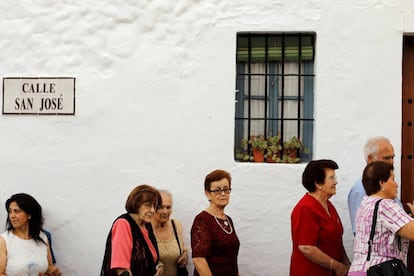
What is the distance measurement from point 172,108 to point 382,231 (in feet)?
8.02

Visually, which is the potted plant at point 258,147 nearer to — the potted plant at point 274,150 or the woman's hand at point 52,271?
the potted plant at point 274,150

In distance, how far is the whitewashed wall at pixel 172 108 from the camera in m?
5.95

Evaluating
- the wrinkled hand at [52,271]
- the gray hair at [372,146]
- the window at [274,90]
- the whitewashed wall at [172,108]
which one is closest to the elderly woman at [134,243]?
the wrinkled hand at [52,271]

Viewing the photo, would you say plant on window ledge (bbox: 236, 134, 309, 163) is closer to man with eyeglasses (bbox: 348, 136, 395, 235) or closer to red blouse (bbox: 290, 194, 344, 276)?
man with eyeglasses (bbox: 348, 136, 395, 235)

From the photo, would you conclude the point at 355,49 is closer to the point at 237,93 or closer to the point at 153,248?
the point at 237,93

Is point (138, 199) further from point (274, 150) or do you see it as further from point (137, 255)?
point (274, 150)

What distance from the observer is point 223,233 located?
196 inches

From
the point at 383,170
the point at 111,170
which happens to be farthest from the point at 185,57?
the point at 383,170

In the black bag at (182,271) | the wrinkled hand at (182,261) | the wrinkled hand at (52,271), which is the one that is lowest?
the wrinkled hand at (52,271)

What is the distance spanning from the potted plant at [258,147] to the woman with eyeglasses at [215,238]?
1.02 meters

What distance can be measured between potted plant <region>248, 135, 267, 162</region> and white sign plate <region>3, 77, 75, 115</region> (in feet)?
5.50

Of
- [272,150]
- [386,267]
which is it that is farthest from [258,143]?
[386,267]

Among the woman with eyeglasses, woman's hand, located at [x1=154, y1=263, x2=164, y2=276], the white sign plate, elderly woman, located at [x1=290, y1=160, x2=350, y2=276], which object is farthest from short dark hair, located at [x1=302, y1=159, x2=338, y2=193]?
the white sign plate

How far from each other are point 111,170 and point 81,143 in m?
0.38
